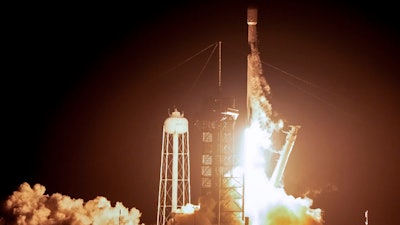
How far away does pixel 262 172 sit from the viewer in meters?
41.8

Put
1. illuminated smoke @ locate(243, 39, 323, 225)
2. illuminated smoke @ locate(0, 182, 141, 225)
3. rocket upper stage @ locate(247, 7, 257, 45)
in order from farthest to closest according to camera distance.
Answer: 1. illuminated smoke @ locate(0, 182, 141, 225)
2. illuminated smoke @ locate(243, 39, 323, 225)
3. rocket upper stage @ locate(247, 7, 257, 45)

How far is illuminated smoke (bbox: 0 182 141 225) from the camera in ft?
136

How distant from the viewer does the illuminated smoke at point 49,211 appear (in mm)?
41500

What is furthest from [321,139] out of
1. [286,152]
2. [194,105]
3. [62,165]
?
[62,165]

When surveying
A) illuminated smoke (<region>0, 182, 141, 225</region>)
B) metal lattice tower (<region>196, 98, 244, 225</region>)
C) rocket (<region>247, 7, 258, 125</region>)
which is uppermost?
rocket (<region>247, 7, 258, 125</region>)

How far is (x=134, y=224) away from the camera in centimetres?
4381

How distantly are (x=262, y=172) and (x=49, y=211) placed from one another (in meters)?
10.1

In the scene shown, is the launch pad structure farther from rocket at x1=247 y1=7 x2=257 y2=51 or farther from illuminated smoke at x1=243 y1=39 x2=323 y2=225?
illuminated smoke at x1=243 y1=39 x2=323 y2=225

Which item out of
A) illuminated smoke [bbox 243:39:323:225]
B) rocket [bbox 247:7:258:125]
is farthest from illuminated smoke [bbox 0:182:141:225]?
rocket [bbox 247:7:258:125]

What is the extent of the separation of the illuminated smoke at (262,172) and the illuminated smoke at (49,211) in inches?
258

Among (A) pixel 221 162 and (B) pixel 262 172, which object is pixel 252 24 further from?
(B) pixel 262 172

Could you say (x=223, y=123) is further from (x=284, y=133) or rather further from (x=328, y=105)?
(x=328, y=105)

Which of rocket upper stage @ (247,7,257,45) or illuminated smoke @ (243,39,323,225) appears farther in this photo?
illuminated smoke @ (243,39,323,225)

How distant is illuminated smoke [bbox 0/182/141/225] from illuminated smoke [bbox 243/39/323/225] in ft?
21.5
